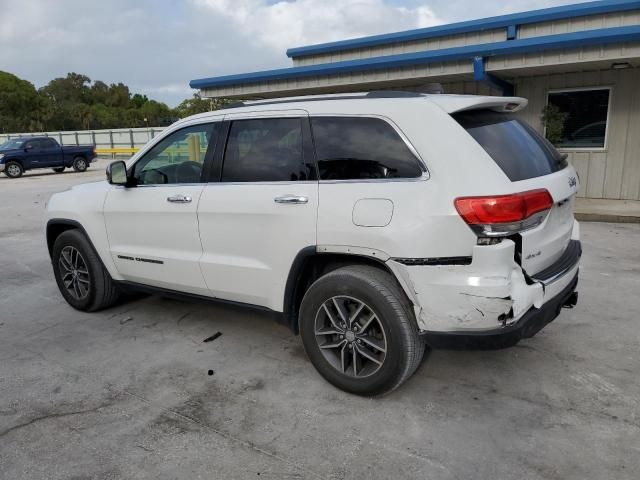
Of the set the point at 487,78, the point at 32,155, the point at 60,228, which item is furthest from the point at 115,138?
the point at 60,228

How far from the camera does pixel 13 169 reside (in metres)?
21.5

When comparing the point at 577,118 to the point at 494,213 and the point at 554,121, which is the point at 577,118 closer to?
the point at 554,121

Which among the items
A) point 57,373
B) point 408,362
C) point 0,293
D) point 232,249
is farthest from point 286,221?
point 0,293

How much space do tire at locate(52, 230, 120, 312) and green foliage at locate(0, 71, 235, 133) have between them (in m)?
41.0

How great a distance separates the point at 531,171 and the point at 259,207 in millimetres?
1713

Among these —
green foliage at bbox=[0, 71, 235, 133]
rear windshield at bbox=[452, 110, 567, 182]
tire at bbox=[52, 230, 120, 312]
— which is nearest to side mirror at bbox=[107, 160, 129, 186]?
tire at bbox=[52, 230, 120, 312]

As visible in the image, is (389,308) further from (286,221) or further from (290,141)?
(290,141)

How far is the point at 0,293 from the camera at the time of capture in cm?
564

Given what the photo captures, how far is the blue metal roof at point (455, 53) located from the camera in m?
Result: 8.34

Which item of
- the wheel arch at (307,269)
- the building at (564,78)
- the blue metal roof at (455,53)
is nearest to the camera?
the wheel arch at (307,269)

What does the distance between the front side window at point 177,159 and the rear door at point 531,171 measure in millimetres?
1951

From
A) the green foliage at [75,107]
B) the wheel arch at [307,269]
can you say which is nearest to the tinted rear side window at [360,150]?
the wheel arch at [307,269]

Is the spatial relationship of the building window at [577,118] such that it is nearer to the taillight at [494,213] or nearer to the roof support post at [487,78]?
the roof support post at [487,78]

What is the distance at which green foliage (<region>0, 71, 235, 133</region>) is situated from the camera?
2416 inches
